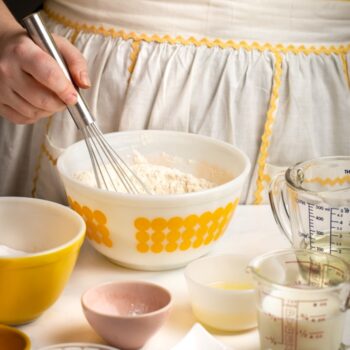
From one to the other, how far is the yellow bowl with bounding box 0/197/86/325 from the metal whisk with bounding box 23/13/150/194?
9 centimetres

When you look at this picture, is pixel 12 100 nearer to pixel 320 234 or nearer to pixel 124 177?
pixel 124 177

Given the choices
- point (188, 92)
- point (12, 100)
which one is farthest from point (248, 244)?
point (12, 100)

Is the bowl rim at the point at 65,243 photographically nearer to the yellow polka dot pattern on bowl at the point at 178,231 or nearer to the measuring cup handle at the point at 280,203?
the yellow polka dot pattern on bowl at the point at 178,231

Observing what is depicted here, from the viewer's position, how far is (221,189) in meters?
0.89

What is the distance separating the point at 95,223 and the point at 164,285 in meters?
0.11

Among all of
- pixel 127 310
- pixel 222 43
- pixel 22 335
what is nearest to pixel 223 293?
pixel 127 310

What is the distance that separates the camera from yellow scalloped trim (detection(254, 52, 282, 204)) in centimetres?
108

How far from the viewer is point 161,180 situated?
38.2 inches

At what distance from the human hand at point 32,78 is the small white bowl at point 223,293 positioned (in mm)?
253

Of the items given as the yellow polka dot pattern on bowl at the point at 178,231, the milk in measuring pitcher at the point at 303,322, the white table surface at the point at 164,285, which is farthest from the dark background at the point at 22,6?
the milk in measuring pitcher at the point at 303,322

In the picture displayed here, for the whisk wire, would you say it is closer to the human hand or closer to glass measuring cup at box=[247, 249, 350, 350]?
the human hand

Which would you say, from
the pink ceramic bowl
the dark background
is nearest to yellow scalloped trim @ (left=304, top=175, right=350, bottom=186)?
the pink ceramic bowl

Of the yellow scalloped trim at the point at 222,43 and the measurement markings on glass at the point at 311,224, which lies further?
the yellow scalloped trim at the point at 222,43

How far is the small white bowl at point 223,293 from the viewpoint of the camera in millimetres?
764
